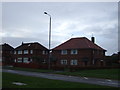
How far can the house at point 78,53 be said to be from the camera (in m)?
57.5

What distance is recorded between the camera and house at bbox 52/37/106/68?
57.5 metres

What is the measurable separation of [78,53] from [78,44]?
8.35 feet

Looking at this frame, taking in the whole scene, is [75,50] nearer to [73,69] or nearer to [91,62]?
[91,62]

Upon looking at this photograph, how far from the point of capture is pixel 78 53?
5878cm

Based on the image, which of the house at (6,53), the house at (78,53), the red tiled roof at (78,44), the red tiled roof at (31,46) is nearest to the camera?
the house at (78,53)

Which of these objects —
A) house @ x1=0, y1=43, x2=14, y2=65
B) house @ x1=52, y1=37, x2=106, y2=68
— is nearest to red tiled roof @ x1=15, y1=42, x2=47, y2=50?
house @ x1=0, y1=43, x2=14, y2=65

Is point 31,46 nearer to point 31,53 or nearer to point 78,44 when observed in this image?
point 31,53

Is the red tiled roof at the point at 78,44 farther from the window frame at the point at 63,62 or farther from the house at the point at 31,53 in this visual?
the house at the point at 31,53

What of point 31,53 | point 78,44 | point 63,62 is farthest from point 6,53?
point 78,44

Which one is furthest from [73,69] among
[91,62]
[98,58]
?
[98,58]

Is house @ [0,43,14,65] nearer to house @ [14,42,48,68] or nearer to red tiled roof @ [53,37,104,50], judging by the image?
house @ [14,42,48,68]

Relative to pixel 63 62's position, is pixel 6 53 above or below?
above

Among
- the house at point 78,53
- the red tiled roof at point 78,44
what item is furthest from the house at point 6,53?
the red tiled roof at point 78,44

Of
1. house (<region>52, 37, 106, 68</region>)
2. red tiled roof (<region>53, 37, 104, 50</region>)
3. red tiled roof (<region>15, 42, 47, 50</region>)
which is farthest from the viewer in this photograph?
red tiled roof (<region>15, 42, 47, 50</region>)
